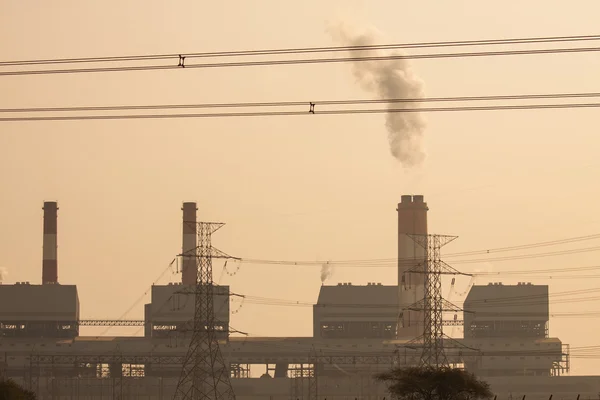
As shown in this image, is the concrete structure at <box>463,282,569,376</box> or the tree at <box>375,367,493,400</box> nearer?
the tree at <box>375,367,493,400</box>

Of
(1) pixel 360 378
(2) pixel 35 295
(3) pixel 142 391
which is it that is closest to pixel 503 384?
(1) pixel 360 378

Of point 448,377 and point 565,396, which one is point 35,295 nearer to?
point 565,396

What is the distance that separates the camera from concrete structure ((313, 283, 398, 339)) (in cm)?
10194

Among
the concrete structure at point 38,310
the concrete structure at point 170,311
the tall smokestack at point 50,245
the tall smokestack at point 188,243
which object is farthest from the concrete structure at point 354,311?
the tall smokestack at point 50,245

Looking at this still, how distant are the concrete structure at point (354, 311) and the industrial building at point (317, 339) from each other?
8 centimetres

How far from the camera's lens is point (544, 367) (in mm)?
96625

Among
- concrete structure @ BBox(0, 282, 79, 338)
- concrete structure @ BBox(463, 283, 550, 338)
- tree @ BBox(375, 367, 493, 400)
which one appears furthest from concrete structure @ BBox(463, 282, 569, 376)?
tree @ BBox(375, 367, 493, 400)

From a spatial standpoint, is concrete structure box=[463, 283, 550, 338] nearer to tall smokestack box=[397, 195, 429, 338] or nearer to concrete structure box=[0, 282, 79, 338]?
tall smokestack box=[397, 195, 429, 338]

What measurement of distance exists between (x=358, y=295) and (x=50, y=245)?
2456 centimetres

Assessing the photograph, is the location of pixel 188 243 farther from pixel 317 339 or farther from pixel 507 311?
pixel 507 311

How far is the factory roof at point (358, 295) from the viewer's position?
4013 inches

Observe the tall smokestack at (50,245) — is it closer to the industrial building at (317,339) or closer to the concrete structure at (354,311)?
the industrial building at (317,339)

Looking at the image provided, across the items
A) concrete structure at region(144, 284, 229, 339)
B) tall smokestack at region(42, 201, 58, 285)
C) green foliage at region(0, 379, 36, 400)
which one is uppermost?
tall smokestack at region(42, 201, 58, 285)

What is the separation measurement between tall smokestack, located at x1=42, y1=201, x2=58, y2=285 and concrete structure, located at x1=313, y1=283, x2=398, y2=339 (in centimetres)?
2088
